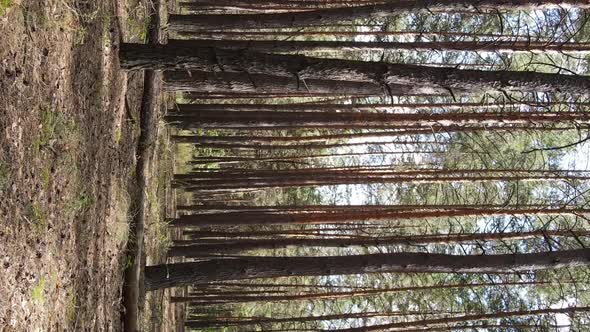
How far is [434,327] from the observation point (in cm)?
932

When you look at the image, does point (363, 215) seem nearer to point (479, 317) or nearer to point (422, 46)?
point (479, 317)

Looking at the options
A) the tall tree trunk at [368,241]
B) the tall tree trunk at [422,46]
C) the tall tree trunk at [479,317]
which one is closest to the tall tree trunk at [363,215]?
the tall tree trunk at [368,241]

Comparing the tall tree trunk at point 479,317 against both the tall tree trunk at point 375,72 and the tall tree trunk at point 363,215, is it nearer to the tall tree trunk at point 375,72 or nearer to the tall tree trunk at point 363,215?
the tall tree trunk at point 363,215

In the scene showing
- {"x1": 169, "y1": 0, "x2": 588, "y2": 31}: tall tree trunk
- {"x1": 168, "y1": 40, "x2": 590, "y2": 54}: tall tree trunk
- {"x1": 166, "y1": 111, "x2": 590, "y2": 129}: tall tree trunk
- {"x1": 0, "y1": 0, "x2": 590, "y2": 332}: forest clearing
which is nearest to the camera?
{"x1": 0, "y1": 0, "x2": 590, "y2": 332}: forest clearing

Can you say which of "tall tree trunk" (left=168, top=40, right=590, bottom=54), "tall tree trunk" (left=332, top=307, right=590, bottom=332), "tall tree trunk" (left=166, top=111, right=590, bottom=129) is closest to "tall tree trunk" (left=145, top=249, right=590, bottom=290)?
"tall tree trunk" (left=168, top=40, right=590, bottom=54)

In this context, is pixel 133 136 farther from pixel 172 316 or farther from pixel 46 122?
pixel 172 316

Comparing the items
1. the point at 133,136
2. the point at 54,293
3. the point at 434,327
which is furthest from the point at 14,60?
the point at 434,327

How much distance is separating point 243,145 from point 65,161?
6.99 m

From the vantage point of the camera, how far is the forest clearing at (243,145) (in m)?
4.34

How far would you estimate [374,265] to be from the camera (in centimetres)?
601

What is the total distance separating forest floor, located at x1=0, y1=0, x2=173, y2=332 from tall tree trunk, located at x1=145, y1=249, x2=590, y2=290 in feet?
3.47

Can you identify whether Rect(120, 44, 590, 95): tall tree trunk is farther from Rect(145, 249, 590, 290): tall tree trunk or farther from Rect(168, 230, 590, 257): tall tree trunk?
Rect(168, 230, 590, 257): tall tree trunk

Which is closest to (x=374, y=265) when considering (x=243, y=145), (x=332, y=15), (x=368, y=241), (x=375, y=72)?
(x=368, y=241)

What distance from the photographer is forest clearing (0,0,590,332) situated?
4.34 m
